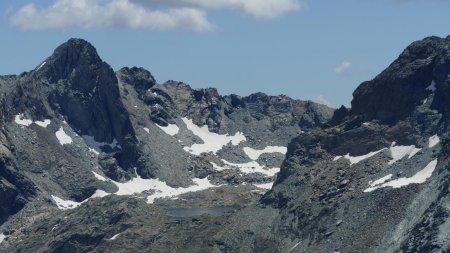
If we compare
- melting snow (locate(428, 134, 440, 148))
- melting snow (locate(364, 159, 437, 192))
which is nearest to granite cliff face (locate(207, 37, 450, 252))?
melting snow (locate(364, 159, 437, 192))

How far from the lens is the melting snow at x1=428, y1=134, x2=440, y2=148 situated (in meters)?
192

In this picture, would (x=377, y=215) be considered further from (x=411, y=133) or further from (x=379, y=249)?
(x=411, y=133)

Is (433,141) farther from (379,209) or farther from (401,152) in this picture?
(379,209)

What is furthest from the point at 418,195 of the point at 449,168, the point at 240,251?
the point at 240,251

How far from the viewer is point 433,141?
19325 centimetres

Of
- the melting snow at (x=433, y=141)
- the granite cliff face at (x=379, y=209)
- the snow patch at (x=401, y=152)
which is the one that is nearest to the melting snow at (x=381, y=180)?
the granite cliff face at (x=379, y=209)

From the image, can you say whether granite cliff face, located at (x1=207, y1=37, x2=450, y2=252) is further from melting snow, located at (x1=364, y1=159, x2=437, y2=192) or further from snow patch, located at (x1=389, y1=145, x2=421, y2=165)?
snow patch, located at (x1=389, y1=145, x2=421, y2=165)

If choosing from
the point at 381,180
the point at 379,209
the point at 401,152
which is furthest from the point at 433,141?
the point at 379,209

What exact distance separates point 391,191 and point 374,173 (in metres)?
13.5

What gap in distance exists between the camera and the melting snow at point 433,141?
191875 mm

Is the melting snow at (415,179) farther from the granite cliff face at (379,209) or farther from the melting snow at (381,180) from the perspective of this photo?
the melting snow at (381,180)

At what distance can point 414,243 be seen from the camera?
509 feet

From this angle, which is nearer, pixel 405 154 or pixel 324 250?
pixel 324 250

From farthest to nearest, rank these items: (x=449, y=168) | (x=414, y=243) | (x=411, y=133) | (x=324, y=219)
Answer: (x=411, y=133) → (x=324, y=219) → (x=449, y=168) → (x=414, y=243)
